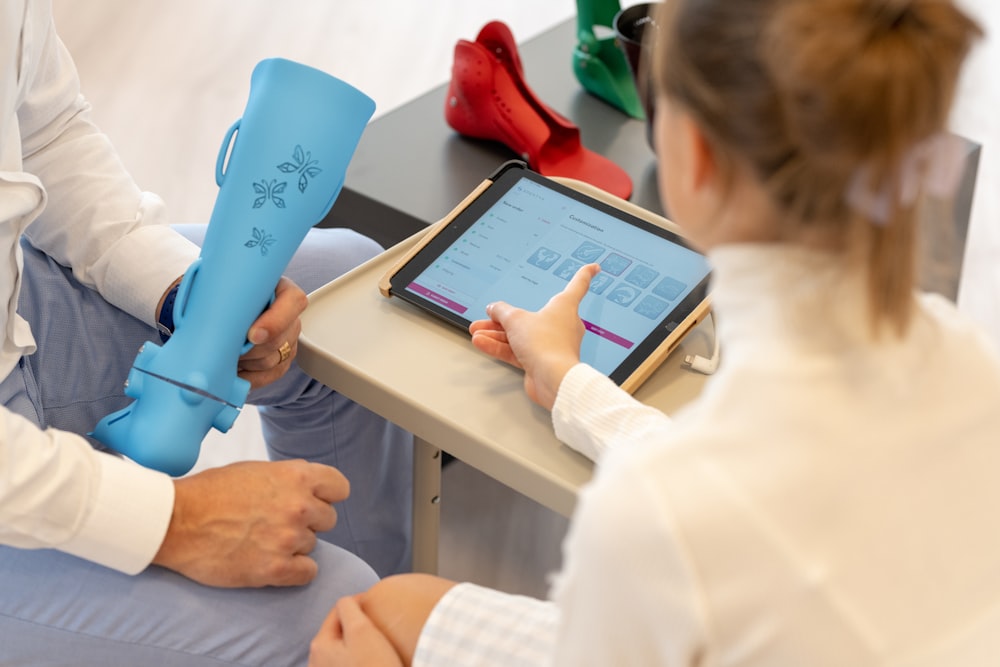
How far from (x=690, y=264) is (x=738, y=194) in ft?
1.32

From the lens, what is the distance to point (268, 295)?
0.90 metres

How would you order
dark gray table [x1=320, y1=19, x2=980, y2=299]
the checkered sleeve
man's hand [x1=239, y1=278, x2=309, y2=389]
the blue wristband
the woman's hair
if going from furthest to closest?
dark gray table [x1=320, y1=19, x2=980, y2=299], the blue wristband, man's hand [x1=239, y1=278, x2=309, y2=389], the checkered sleeve, the woman's hair

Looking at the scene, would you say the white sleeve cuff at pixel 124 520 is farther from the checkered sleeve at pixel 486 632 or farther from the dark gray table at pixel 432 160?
the dark gray table at pixel 432 160

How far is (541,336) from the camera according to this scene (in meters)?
0.86

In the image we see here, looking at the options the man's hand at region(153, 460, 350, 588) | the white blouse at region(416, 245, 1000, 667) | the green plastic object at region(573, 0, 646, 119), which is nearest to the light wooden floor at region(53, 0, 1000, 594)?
the green plastic object at region(573, 0, 646, 119)

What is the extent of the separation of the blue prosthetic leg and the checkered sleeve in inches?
10.0

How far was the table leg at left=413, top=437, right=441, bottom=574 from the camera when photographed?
1.06m

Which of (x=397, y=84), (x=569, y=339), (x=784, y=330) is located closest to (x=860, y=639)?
(x=784, y=330)

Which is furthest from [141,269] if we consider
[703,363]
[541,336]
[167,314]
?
[703,363]

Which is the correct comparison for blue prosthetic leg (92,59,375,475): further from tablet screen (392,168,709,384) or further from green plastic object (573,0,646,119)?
green plastic object (573,0,646,119)

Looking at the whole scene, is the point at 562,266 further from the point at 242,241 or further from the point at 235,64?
the point at 235,64

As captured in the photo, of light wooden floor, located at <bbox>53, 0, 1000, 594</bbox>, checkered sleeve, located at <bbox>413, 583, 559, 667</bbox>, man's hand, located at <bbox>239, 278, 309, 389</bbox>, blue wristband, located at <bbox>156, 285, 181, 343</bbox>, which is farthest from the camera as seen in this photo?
light wooden floor, located at <bbox>53, 0, 1000, 594</bbox>

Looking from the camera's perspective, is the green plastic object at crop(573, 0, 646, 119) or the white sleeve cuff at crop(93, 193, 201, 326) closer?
the white sleeve cuff at crop(93, 193, 201, 326)

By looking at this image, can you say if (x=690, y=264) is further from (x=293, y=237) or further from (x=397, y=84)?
(x=397, y=84)
